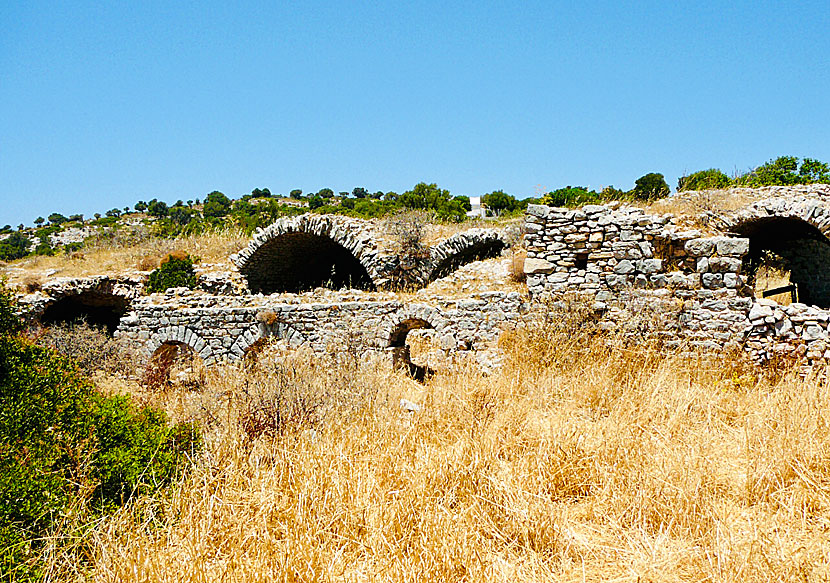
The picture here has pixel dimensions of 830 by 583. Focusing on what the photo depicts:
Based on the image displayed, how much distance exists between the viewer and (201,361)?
1165 centimetres

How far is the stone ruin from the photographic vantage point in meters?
7.93

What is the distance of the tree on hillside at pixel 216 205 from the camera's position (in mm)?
53938

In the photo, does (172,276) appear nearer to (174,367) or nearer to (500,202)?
(174,367)

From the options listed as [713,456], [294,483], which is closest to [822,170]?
[713,456]

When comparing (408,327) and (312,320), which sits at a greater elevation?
(312,320)

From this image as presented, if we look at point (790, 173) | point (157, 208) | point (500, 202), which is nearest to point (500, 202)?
point (500, 202)

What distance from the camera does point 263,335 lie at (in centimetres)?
1105

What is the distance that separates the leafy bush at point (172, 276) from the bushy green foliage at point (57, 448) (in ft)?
32.0

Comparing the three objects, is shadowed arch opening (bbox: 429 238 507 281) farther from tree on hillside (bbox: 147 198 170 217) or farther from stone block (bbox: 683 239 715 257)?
tree on hillside (bbox: 147 198 170 217)

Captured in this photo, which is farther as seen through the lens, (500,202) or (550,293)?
(500,202)

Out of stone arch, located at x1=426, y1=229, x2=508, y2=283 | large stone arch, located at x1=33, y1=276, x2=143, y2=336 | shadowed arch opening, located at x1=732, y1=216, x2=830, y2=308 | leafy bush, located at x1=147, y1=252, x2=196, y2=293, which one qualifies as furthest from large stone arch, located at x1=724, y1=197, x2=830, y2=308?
large stone arch, located at x1=33, y1=276, x2=143, y2=336

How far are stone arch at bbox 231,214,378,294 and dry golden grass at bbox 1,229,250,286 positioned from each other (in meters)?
1.27

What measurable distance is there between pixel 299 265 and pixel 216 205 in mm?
44567

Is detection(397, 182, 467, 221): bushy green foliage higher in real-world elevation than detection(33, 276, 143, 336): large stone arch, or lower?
higher
